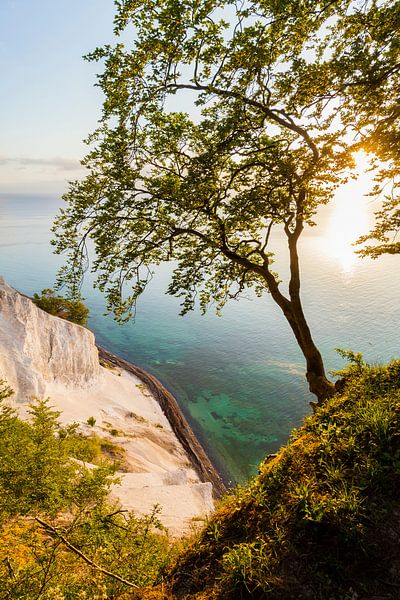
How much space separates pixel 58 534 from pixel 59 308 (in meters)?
55.2

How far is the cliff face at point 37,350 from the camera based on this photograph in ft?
90.6

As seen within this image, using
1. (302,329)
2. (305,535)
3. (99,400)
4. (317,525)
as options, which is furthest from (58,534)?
(99,400)

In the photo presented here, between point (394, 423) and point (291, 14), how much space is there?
30.0ft

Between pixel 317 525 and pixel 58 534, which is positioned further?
pixel 58 534

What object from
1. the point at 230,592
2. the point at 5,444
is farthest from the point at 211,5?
the point at 5,444

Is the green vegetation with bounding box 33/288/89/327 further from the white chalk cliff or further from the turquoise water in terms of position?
the white chalk cliff

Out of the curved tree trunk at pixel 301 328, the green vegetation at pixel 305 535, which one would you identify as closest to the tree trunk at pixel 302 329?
the curved tree trunk at pixel 301 328

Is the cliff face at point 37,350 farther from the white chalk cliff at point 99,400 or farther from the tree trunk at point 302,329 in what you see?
the tree trunk at point 302,329

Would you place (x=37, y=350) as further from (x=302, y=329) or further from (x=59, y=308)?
(x=302, y=329)

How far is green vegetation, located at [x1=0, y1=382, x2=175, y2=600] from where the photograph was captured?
450 centimetres

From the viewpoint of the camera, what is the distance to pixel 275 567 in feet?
10.6

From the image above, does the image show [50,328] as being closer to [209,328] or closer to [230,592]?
[230,592]

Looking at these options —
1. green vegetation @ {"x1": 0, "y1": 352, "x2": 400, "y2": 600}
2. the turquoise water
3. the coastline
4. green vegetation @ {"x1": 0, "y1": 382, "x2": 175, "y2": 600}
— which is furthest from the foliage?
the coastline

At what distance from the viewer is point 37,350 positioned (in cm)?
3247
